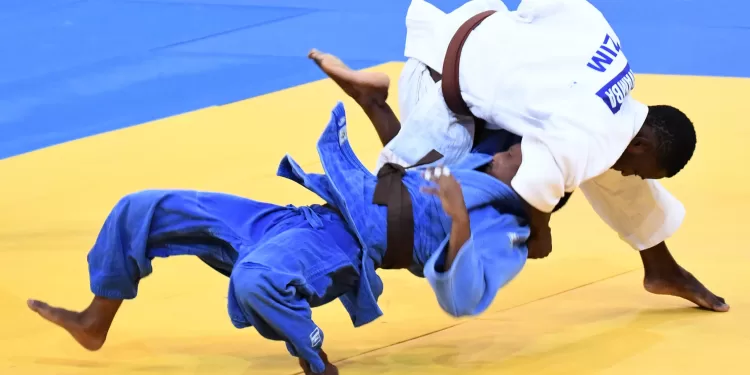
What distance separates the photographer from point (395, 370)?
3.13 m

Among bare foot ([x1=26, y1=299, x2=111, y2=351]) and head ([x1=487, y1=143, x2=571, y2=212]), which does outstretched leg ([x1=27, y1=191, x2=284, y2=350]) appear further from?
head ([x1=487, y1=143, x2=571, y2=212])

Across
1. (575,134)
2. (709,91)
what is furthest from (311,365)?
(709,91)

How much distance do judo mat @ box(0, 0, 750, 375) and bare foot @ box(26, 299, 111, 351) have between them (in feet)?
0.53

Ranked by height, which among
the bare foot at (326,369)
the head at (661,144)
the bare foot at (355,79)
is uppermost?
the bare foot at (355,79)

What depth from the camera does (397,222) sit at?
9.55 ft

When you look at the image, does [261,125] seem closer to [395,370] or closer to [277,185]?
[277,185]

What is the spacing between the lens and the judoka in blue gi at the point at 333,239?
2773mm

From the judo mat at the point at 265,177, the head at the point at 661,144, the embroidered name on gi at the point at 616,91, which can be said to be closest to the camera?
the embroidered name on gi at the point at 616,91

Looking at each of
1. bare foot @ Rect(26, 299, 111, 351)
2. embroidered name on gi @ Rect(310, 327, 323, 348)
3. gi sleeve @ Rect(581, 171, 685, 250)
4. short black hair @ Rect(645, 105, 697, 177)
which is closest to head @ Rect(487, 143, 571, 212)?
short black hair @ Rect(645, 105, 697, 177)

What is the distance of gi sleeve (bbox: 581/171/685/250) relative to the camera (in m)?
3.46

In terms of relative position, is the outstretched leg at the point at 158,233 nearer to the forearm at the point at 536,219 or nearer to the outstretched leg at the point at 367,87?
the outstretched leg at the point at 367,87

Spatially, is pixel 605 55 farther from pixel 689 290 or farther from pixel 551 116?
pixel 689 290

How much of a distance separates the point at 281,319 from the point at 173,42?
5.21m

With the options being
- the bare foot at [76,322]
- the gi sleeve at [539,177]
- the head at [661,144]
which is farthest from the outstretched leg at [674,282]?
the bare foot at [76,322]
